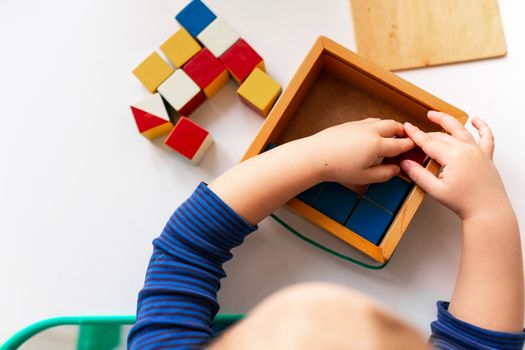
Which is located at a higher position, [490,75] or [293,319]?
[490,75]

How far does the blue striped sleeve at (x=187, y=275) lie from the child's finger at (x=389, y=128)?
191mm

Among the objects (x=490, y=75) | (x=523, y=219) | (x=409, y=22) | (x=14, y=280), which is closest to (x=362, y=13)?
(x=409, y=22)

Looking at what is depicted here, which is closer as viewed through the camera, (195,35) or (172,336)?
(172,336)

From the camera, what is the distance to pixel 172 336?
46 cm

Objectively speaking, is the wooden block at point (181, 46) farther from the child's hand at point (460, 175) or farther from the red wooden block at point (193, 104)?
the child's hand at point (460, 175)

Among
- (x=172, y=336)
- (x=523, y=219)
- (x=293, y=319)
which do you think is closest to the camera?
(x=293, y=319)

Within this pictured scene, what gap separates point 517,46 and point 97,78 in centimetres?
58

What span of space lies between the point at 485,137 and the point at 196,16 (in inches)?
15.8

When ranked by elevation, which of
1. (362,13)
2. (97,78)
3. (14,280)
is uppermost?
(362,13)

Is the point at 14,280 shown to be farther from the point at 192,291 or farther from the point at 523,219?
the point at 523,219

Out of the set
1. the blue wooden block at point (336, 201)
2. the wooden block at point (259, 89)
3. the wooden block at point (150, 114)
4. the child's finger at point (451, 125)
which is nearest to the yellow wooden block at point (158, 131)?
the wooden block at point (150, 114)

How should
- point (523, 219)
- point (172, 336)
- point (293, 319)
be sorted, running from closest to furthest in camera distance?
1. point (293, 319)
2. point (172, 336)
3. point (523, 219)

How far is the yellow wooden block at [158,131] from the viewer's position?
0.58m

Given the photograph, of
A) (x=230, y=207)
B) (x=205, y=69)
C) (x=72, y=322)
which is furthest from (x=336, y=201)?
(x=72, y=322)
